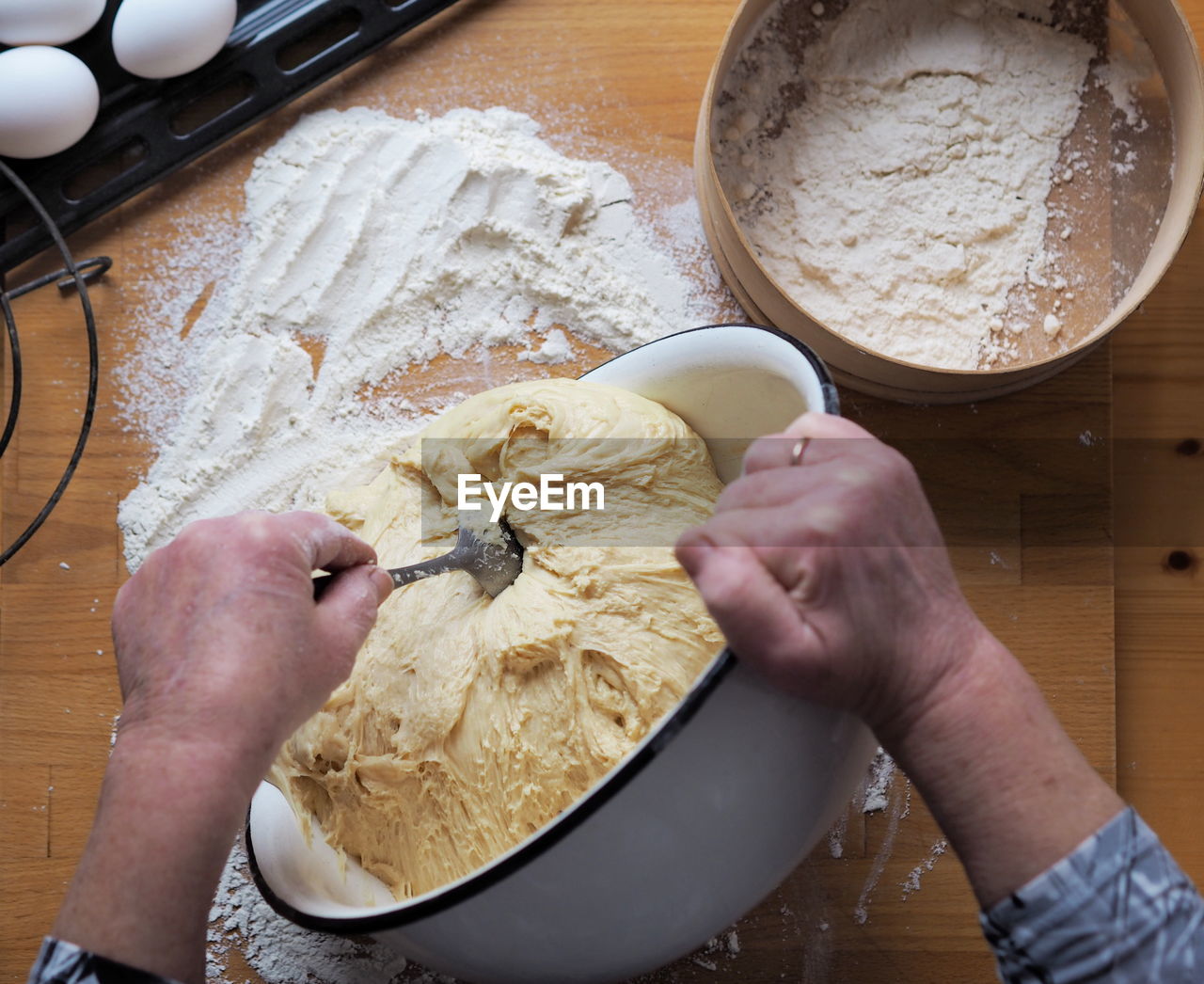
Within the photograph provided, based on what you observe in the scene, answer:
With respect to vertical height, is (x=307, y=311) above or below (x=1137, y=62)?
below

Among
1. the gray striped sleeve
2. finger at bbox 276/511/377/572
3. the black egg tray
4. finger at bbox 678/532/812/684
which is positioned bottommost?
the gray striped sleeve

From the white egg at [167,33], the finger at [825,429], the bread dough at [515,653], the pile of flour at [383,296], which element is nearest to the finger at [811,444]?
the finger at [825,429]

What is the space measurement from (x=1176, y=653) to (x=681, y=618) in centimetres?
51

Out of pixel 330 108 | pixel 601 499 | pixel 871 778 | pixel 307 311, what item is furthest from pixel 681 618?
pixel 330 108

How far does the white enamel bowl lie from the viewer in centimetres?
55

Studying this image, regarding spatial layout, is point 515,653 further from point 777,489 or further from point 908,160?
point 908,160

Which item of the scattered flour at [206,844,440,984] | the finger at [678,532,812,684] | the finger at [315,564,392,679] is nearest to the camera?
the finger at [678,532,812,684]

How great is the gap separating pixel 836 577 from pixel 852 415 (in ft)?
1.29

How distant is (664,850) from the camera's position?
584 mm

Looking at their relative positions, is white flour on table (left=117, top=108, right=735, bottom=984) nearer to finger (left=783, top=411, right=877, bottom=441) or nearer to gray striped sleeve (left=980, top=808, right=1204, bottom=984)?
finger (left=783, top=411, right=877, bottom=441)

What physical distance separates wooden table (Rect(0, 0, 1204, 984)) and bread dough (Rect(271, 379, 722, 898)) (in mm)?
249

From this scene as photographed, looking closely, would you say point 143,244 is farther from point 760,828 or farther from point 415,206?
point 760,828

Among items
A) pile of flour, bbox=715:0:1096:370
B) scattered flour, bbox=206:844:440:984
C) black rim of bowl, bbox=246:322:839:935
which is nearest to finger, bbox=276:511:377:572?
black rim of bowl, bbox=246:322:839:935

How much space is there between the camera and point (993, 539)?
0.91 m
